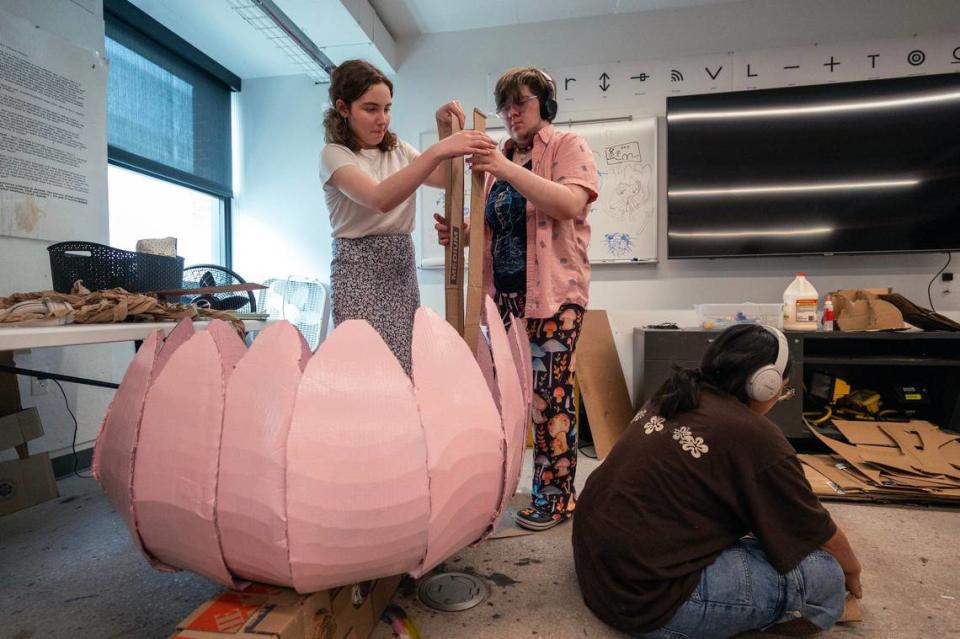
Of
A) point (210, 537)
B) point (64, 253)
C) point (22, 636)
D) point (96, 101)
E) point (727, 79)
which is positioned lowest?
point (22, 636)

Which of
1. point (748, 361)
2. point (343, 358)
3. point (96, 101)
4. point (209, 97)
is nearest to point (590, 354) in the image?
point (748, 361)

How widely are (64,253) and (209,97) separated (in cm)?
257

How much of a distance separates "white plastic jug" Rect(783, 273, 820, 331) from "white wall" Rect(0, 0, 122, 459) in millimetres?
3375

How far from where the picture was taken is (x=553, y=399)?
153cm

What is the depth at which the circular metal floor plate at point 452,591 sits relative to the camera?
1.23 meters

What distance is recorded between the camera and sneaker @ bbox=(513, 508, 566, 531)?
1.61m

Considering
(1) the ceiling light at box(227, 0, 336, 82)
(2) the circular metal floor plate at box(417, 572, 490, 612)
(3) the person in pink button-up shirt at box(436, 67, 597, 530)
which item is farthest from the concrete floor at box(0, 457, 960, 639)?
(1) the ceiling light at box(227, 0, 336, 82)

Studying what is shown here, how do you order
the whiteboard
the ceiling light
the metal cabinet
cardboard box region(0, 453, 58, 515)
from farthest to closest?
the whiteboard → the ceiling light → the metal cabinet → cardboard box region(0, 453, 58, 515)

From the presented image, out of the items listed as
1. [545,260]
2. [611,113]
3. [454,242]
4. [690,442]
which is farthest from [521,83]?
[611,113]

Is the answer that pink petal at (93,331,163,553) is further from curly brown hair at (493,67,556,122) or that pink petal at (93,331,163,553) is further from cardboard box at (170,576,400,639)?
curly brown hair at (493,67,556,122)

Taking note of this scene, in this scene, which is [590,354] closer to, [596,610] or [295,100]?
[596,610]

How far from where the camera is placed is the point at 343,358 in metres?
0.75

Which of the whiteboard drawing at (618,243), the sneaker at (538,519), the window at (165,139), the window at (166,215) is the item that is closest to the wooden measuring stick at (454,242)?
the sneaker at (538,519)

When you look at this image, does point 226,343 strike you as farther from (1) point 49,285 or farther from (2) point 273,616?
(1) point 49,285
